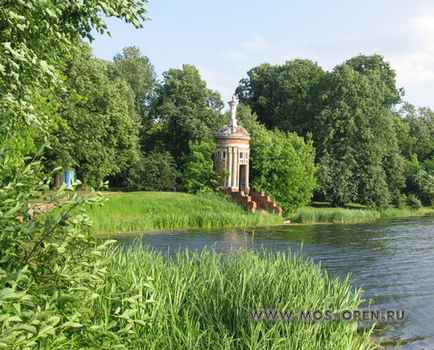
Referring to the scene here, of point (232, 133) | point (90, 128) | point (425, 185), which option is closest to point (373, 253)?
point (232, 133)

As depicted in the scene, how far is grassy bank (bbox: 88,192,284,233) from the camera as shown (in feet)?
72.7

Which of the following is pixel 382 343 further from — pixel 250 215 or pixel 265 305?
pixel 250 215

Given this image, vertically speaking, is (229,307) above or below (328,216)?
below

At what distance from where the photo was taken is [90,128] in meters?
32.0

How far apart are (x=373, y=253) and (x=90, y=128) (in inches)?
833

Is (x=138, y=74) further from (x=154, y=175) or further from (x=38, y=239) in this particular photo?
(x=38, y=239)

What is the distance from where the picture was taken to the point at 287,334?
6105mm

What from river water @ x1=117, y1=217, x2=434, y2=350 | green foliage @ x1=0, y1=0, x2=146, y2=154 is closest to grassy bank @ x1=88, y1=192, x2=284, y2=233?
river water @ x1=117, y1=217, x2=434, y2=350

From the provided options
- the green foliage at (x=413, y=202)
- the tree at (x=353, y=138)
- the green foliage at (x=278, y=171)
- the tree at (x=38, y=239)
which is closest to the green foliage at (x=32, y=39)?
the tree at (x=38, y=239)

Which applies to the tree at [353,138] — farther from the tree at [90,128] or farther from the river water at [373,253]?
the tree at [90,128]

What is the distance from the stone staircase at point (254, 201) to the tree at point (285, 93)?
48.4 feet

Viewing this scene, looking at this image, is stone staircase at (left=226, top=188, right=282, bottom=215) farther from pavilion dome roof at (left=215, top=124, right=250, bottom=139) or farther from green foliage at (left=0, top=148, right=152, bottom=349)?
green foliage at (left=0, top=148, right=152, bottom=349)

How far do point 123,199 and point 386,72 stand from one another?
3145cm

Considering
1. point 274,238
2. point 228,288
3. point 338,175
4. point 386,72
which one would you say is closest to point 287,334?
point 228,288
